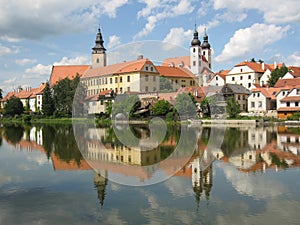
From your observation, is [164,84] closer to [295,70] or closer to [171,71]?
[171,71]

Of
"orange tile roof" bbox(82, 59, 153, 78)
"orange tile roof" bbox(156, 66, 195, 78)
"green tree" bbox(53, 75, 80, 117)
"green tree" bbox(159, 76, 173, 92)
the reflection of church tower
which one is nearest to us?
the reflection of church tower

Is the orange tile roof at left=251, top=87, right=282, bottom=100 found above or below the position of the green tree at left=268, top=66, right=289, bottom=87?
below

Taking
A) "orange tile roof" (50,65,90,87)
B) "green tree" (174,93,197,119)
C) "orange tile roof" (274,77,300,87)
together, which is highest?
"orange tile roof" (50,65,90,87)

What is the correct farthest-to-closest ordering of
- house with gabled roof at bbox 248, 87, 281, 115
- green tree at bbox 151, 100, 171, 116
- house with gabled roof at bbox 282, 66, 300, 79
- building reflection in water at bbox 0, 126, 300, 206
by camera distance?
house with gabled roof at bbox 282, 66, 300, 79 → house with gabled roof at bbox 248, 87, 281, 115 → green tree at bbox 151, 100, 171, 116 → building reflection in water at bbox 0, 126, 300, 206

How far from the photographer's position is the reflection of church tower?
348 inches

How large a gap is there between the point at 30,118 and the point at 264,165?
5543 cm

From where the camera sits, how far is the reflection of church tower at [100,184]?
29.0ft

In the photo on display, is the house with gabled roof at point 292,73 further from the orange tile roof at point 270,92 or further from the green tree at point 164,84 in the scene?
the green tree at point 164,84

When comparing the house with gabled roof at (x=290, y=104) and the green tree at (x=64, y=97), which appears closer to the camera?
the house with gabled roof at (x=290, y=104)

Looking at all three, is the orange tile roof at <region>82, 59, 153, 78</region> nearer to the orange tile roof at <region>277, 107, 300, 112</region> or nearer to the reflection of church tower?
the reflection of church tower

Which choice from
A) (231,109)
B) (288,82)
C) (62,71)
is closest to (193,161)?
(231,109)

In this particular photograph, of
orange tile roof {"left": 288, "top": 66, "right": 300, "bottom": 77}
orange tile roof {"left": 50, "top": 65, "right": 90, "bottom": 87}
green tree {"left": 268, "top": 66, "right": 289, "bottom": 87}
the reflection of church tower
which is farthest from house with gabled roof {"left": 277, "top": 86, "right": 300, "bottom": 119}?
orange tile roof {"left": 50, "top": 65, "right": 90, "bottom": 87}

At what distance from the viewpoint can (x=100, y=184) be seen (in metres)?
10.1

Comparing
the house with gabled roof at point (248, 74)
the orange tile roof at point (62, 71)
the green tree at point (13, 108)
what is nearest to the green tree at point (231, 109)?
the house with gabled roof at point (248, 74)
